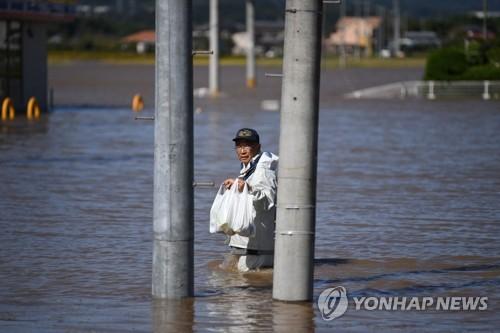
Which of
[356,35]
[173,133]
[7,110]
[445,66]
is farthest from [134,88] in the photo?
[356,35]

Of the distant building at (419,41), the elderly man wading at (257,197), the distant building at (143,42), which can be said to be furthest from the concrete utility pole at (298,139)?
the distant building at (143,42)

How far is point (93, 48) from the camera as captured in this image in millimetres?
152625

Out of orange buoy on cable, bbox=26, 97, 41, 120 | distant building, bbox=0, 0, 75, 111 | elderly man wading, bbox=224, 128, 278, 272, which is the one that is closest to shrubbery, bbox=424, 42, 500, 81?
distant building, bbox=0, 0, 75, 111

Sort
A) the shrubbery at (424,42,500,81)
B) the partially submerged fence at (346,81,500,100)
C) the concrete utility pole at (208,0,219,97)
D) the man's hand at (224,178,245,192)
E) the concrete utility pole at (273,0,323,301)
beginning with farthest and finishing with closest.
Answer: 1. the concrete utility pole at (208,0,219,97)
2. the shrubbery at (424,42,500,81)
3. the partially submerged fence at (346,81,500,100)
4. the man's hand at (224,178,245,192)
5. the concrete utility pole at (273,0,323,301)

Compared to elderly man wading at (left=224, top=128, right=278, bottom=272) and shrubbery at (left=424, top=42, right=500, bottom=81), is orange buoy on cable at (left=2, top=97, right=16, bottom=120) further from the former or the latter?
elderly man wading at (left=224, top=128, right=278, bottom=272)

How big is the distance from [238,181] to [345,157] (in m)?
13.7

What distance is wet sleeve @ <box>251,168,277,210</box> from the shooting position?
11.2 m

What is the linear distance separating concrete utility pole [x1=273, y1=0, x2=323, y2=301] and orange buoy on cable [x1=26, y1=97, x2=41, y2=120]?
28.6 metres

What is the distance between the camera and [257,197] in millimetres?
11195

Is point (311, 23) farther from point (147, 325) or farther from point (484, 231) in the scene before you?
point (484, 231)

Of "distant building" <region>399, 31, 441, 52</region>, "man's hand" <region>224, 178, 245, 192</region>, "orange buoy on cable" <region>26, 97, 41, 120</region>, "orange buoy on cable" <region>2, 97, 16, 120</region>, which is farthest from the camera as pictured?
"distant building" <region>399, 31, 441, 52</region>

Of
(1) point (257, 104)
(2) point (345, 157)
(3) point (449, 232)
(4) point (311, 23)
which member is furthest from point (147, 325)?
(1) point (257, 104)

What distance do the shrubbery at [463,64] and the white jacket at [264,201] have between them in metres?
40.9

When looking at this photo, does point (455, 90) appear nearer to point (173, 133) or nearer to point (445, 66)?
point (445, 66)
